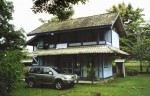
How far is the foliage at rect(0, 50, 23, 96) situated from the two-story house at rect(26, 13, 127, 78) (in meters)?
9.19

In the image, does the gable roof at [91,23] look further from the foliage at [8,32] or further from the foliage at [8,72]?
the foliage at [8,72]

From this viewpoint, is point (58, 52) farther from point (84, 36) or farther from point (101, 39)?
point (101, 39)

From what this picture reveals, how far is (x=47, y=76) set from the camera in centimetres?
1764

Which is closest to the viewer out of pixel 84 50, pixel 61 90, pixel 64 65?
pixel 61 90

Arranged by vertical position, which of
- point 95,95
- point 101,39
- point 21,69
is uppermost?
point 101,39

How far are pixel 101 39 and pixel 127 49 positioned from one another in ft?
43.9

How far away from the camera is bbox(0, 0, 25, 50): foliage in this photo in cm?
2327

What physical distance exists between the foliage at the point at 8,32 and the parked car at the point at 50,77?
6.89 meters

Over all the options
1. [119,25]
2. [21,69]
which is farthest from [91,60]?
[21,69]

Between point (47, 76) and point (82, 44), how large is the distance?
7603 mm

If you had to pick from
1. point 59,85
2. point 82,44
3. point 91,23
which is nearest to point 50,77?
point 59,85

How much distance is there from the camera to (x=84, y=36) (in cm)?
2441

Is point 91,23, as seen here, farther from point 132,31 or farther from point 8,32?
point 132,31

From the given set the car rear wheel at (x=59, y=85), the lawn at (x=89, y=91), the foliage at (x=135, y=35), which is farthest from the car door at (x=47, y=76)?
the foliage at (x=135, y=35)
